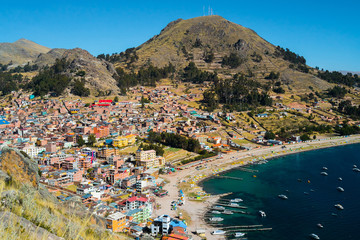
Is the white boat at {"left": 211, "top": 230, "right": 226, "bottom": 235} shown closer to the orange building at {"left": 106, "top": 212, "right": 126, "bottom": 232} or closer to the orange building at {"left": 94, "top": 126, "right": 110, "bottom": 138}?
the orange building at {"left": 106, "top": 212, "right": 126, "bottom": 232}

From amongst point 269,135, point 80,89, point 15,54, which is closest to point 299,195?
point 269,135

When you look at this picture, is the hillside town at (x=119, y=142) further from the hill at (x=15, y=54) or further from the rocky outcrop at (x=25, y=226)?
the hill at (x=15, y=54)

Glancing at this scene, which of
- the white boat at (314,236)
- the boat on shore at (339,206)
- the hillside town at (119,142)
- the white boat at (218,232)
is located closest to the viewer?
the white boat at (314,236)

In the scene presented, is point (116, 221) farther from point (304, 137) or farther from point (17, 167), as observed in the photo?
point (304, 137)

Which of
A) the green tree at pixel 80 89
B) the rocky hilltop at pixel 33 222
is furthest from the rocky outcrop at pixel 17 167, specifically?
the green tree at pixel 80 89

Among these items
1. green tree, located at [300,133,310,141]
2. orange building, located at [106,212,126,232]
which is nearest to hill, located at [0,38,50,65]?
green tree, located at [300,133,310,141]
